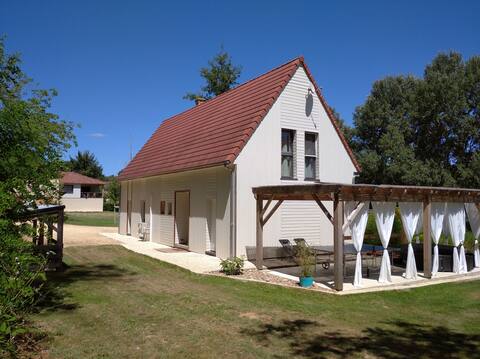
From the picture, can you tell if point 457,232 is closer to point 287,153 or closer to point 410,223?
point 410,223

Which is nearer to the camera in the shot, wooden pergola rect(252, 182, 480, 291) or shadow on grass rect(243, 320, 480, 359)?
shadow on grass rect(243, 320, 480, 359)

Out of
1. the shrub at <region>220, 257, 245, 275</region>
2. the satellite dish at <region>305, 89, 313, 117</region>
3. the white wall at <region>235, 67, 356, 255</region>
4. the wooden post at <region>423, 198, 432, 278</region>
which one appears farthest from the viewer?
the satellite dish at <region>305, 89, 313, 117</region>

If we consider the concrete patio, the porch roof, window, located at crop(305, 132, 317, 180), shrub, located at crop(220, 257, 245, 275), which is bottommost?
the concrete patio

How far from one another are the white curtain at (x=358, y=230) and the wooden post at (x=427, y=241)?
243 cm

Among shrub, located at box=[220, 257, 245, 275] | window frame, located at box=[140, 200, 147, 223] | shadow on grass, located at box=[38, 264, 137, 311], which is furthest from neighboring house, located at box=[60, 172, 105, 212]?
shrub, located at box=[220, 257, 245, 275]

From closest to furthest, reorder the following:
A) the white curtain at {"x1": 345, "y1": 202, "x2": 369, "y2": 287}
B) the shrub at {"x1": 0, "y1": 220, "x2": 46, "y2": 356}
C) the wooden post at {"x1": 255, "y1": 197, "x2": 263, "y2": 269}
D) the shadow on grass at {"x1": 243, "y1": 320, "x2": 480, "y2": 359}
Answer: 1. the shrub at {"x1": 0, "y1": 220, "x2": 46, "y2": 356}
2. the shadow on grass at {"x1": 243, "y1": 320, "x2": 480, "y2": 359}
3. the white curtain at {"x1": 345, "y1": 202, "x2": 369, "y2": 287}
4. the wooden post at {"x1": 255, "y1": 197, "x2": 263, "y2": 269}

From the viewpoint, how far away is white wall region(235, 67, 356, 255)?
15336 millimetres

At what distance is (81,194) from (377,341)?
193ft

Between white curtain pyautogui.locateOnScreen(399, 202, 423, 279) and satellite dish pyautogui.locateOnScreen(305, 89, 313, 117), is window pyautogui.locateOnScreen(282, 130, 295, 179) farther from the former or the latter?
white curtain pyautogui.locateOnScreen(399, 202, 423, 279)

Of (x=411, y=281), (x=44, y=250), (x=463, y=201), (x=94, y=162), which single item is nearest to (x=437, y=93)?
(x=463, y=201)

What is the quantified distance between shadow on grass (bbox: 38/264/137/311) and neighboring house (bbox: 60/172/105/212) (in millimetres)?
35168

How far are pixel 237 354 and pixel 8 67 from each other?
26.6 ft

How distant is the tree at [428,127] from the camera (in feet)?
121

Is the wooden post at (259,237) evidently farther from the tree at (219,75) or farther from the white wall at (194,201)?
the tree at (219,75)
